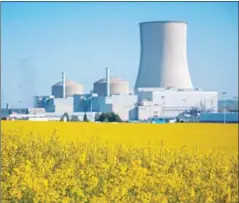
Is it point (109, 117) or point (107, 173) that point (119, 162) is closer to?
point (107, 173)

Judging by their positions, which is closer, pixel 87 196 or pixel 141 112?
pixel 87 196

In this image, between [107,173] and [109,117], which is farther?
[109,117]

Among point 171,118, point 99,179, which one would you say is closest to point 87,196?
point 99,179

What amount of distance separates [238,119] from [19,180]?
51.1 inches

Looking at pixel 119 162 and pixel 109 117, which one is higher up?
pixel 109 117

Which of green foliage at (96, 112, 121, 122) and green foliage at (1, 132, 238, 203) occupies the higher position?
green foliage at (96, 112, 121, 122)

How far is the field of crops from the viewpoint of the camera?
2.24 m

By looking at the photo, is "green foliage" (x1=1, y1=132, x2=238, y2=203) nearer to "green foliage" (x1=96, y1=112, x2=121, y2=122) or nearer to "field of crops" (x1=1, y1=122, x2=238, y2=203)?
"field of crops" (x1=1, y1=122, x2=238, y2=203)

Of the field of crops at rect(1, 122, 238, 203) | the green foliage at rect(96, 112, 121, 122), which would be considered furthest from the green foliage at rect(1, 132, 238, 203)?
the green foliage at rect(96, 112, 121, 122)

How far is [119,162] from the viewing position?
240 centimetres

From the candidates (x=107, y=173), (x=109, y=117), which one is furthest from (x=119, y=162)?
(x=109, y=117)

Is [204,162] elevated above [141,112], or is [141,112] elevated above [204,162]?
[141,112]

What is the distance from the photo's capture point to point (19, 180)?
2238 millimetres

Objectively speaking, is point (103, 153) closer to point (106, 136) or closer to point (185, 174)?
point (106, 136)
